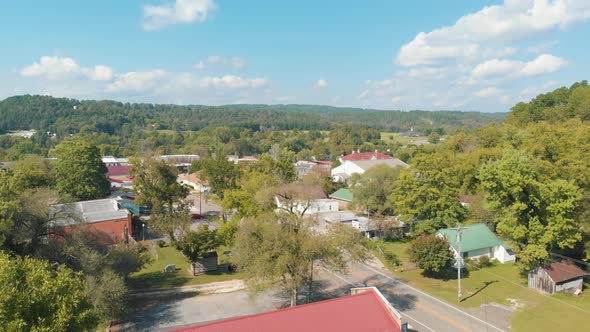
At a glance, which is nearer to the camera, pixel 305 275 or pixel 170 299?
pixel 305 275

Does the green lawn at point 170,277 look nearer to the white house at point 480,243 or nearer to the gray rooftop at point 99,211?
the gray rooftop at point 99,211

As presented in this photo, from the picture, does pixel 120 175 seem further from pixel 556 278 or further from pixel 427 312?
pixel 556 278

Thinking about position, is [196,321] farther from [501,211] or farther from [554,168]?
[554,168]

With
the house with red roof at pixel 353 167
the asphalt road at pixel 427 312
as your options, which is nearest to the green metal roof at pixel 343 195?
the house with red roof at pixel 353 167

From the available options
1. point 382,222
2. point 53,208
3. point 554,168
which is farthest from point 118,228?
point 554,168

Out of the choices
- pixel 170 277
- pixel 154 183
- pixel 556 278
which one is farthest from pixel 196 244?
pixel 556 278
